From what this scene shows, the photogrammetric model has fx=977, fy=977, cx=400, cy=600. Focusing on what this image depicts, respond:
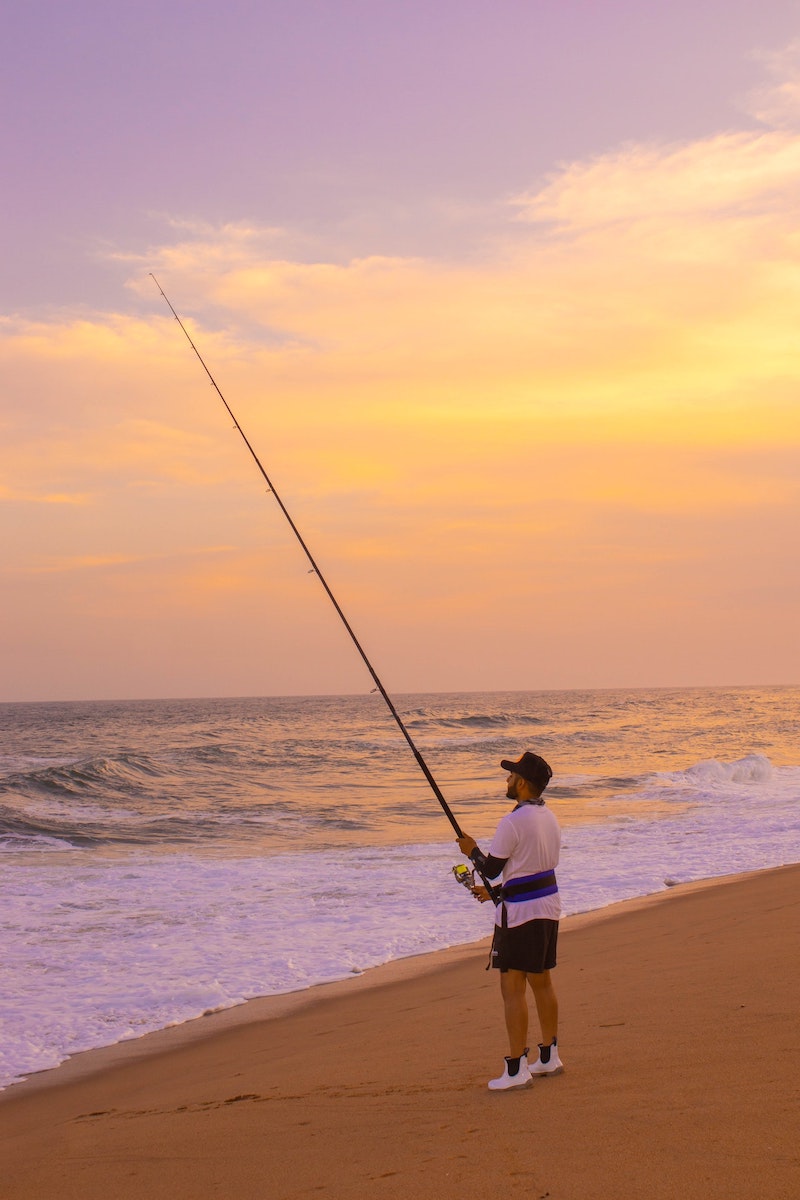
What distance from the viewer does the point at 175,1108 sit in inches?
169

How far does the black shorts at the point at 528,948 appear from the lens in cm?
379

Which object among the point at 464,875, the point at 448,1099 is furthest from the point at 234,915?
the point at 448,1099

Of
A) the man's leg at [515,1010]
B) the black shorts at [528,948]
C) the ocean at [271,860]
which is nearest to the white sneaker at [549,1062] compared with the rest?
the man's leg at [515,1010]

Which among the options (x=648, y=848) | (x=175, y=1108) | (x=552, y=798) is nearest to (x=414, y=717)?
(x=552, y=798)

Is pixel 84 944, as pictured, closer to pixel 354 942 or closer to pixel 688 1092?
pixel 354 942

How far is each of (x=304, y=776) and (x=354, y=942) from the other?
16702 millimetres

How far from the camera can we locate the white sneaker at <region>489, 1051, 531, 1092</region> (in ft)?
12.0

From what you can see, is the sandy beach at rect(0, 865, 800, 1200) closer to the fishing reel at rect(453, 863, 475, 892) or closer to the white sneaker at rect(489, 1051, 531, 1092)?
the white sneaker at rect(489, 1051, 531, 1092)

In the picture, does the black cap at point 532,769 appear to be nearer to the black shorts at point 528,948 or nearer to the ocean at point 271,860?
the black shorts at point 528,948

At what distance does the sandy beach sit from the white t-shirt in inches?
24.7

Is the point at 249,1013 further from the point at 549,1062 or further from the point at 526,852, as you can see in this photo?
the point at 526,852

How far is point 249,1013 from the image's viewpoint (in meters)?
6.27

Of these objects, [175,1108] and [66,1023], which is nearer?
[175,1108]

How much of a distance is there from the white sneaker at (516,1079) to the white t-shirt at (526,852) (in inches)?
19.8
